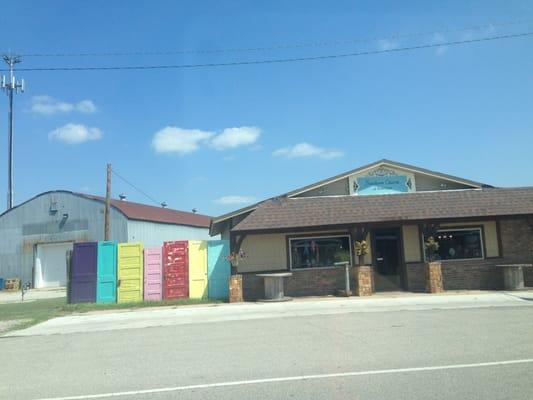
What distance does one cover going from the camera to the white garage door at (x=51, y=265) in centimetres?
3891

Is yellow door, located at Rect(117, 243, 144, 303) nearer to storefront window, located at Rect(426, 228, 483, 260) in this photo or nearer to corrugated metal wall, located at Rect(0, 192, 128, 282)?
storefront window, located at Rect(426, 228, 483, 260)

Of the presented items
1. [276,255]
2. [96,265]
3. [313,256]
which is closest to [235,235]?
[276,255]

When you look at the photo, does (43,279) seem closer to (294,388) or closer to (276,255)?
(276,255)

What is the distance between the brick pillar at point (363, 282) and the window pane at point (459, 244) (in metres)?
3.40

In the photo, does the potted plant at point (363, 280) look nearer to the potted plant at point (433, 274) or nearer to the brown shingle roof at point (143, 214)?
the potted plant at point (433, 274)

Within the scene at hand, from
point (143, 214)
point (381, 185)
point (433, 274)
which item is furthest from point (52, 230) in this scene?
point (433, 274)

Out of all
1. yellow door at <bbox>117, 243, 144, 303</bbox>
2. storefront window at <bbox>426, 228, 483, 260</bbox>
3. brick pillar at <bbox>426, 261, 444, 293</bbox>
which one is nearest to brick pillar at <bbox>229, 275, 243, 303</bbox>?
yellow door at <bbox>117, 243, 144, 303</bbox>

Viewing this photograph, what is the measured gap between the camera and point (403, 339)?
31.8 feet

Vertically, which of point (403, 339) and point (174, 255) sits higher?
point (174, 255)

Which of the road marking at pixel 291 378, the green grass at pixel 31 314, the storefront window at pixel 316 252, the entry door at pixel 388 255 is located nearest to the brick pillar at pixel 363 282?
the storefront window at pixel 316 252

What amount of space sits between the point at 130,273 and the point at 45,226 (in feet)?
72.5

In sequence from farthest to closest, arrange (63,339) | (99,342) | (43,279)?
(43,279) → (63,339) → (99,342)

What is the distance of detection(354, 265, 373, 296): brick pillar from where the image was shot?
1923cm

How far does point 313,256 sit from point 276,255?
4.78 ft
